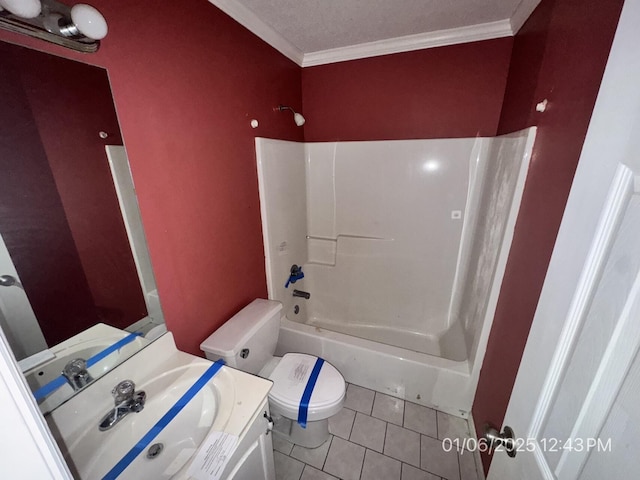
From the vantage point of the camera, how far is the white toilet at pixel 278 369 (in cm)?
123

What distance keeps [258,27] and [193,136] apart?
0.81 meters

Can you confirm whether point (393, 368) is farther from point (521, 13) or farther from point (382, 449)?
point (521, 13)

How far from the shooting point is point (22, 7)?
54cm

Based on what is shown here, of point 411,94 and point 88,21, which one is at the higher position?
point 411,94

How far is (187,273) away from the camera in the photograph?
1159 mm

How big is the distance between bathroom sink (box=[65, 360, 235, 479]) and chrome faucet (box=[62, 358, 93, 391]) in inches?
4.9

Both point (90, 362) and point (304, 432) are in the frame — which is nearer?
point (90, 362)

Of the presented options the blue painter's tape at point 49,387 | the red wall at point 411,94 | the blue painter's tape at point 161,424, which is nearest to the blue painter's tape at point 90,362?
the blue painter's tape at point 49,387

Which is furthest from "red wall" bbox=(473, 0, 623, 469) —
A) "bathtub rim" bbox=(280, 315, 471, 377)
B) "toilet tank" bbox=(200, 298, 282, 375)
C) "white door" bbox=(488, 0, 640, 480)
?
"toilet tank" bbox=(200, 298, 282, 375)

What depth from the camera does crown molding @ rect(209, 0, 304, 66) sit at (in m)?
1.21

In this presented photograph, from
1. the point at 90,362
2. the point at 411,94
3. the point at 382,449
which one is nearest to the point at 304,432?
the point at 382,449

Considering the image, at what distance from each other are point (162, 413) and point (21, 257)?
2.07ft

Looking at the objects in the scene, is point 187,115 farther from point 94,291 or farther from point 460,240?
point 460,240

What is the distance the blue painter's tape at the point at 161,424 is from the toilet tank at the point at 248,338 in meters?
0.22
